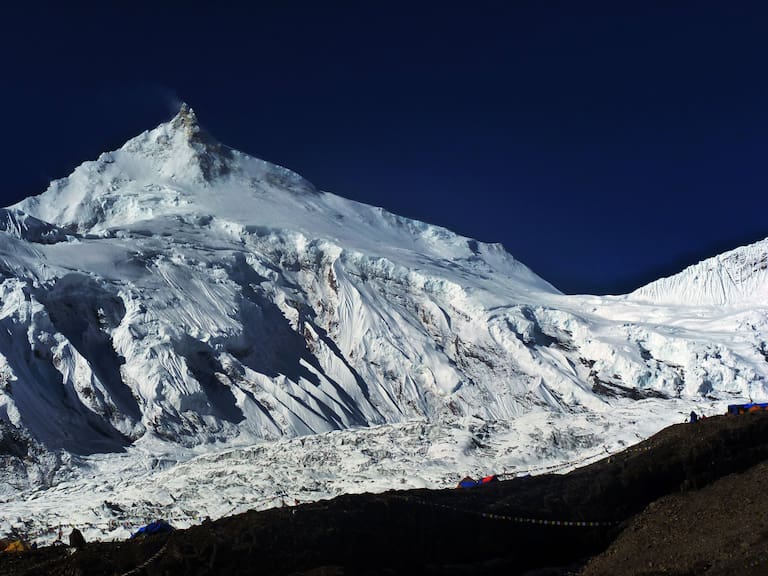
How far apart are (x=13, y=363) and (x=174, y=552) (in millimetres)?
46476

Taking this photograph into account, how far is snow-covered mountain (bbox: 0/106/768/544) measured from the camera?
5303 centimetres

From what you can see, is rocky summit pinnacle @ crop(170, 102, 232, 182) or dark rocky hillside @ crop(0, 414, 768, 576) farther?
rocky summit pinnacle @ crop(170, 102, 232, 182)

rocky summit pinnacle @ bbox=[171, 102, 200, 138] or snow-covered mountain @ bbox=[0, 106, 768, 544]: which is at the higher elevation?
rocky summit pinnacle @ bbox=[171, 102, 200, 138]

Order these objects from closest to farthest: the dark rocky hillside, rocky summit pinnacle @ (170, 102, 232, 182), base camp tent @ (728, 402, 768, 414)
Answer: the dark rocky hillside, base camp tent @ (728, 402, 768, 414), rocky summit pinnacle @ (170, 102, 232, 182)

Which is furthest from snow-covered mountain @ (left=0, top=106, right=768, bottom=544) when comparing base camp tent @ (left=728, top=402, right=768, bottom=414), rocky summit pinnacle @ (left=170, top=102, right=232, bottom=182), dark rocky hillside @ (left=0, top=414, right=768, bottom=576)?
dark rocky hillside @ (left=0, top=414, right=768, bottom=576)

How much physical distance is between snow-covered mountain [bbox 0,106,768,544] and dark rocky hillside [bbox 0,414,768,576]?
1630cm

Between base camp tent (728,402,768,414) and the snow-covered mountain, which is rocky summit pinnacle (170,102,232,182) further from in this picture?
base camp tent (728,402,768,414)

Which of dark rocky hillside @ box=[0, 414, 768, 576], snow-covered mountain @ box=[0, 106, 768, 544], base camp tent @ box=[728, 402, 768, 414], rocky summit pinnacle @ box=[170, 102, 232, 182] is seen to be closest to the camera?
dark rocky hillside @ box=[0, 414, 768, 576]

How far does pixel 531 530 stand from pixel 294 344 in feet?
204

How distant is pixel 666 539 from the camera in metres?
23.1

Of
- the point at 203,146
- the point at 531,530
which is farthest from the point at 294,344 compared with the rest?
the point at 531,530

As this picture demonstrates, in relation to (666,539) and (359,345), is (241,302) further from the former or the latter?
(666,539)

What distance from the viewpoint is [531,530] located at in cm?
2528

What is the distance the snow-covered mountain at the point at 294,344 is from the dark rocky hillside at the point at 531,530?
16304mm
